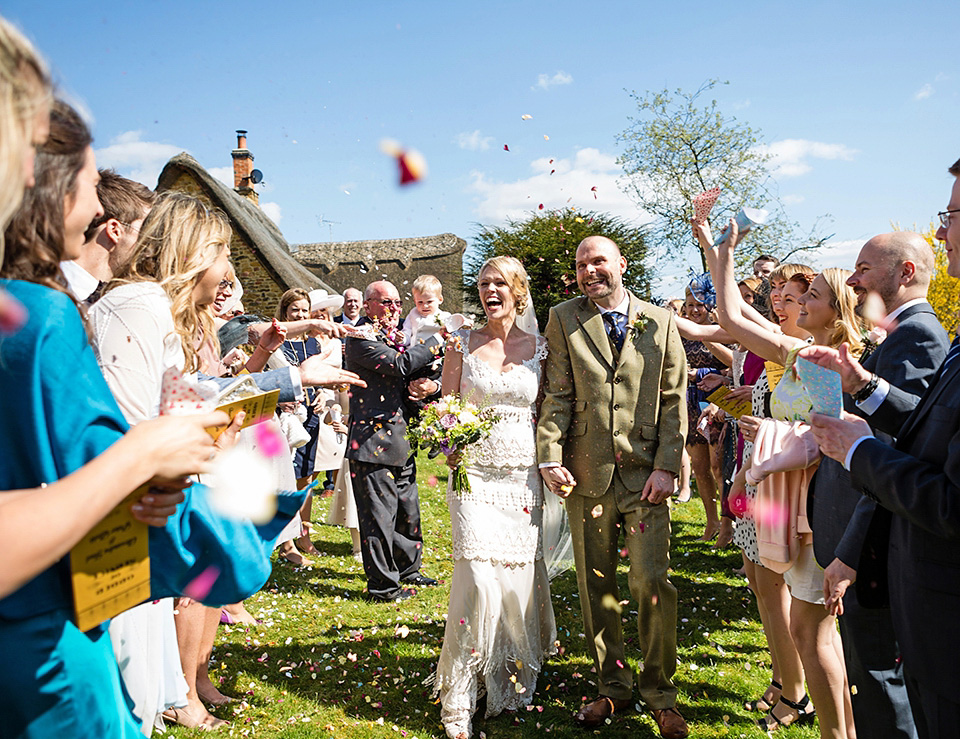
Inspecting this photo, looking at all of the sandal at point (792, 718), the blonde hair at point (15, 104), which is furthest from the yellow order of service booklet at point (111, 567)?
the sandal at point (792, 718)

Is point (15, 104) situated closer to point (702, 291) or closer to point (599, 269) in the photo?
point (599, 269)

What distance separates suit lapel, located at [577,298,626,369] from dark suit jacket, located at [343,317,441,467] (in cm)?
214

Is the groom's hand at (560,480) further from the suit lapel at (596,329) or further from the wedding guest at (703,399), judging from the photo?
the wedding guest at (703,399)

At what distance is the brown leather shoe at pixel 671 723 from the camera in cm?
400

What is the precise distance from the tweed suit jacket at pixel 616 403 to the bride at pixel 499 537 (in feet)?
0.81

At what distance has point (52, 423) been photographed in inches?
54.9

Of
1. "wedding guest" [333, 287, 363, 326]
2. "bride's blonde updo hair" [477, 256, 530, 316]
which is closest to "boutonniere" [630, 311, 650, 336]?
"bride's blonde updo hair" [477, 256, 530, 316]

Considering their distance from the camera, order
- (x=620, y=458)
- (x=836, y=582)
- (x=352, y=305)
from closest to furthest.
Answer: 1. (x=836, y=582)
2. (x=620, y=458)
3. (x=352, y=305)

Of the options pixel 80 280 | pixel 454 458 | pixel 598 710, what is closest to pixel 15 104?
pixel 80 280

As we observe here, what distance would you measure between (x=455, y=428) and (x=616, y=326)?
1.23m

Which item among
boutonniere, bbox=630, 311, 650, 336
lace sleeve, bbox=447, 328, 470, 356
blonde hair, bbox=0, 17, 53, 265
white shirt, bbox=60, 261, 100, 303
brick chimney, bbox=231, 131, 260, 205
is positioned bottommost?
lace sleeve, bbox=447, 328, 470, 356

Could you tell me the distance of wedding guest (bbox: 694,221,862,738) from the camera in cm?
344

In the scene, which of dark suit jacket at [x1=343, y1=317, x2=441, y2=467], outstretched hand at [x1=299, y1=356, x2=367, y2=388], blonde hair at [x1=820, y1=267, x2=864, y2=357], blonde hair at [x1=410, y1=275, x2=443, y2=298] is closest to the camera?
outstretched hand at [x1=299, y1=356, x2=367, y2=388]

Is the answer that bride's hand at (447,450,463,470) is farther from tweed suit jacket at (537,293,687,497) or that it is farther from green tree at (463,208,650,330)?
green tree at (463,208,650,330)
